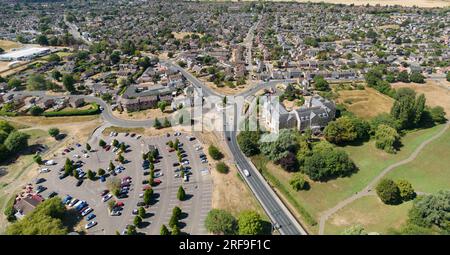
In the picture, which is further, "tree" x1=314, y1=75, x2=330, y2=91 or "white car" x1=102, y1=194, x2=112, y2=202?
"tree" x1=314, y1=75, x2=330, y2=91

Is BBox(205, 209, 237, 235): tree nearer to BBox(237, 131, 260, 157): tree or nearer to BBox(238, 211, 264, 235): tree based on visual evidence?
BBox(238, 211, 264, 235): tree

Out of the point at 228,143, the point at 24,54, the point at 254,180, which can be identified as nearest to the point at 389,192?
the point at 254,180

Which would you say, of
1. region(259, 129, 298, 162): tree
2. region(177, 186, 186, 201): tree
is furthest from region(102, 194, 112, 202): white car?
region(259, 129, 298, 162): tree

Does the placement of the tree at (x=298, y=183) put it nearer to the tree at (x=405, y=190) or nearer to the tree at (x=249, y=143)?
the tree at (x=249, y=143)

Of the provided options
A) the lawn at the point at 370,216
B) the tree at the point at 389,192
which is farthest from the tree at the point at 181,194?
the tree at the point at 389,192

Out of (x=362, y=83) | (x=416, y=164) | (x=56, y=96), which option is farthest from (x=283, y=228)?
(x=56, y=96)

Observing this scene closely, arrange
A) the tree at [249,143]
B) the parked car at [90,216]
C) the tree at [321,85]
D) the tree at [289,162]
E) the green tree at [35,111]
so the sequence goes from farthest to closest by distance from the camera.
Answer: the tree at [321,85]
the green tree at [35,111]
the tree at [249,143]
the tree at [289,162]
the parked car at [90,216]
